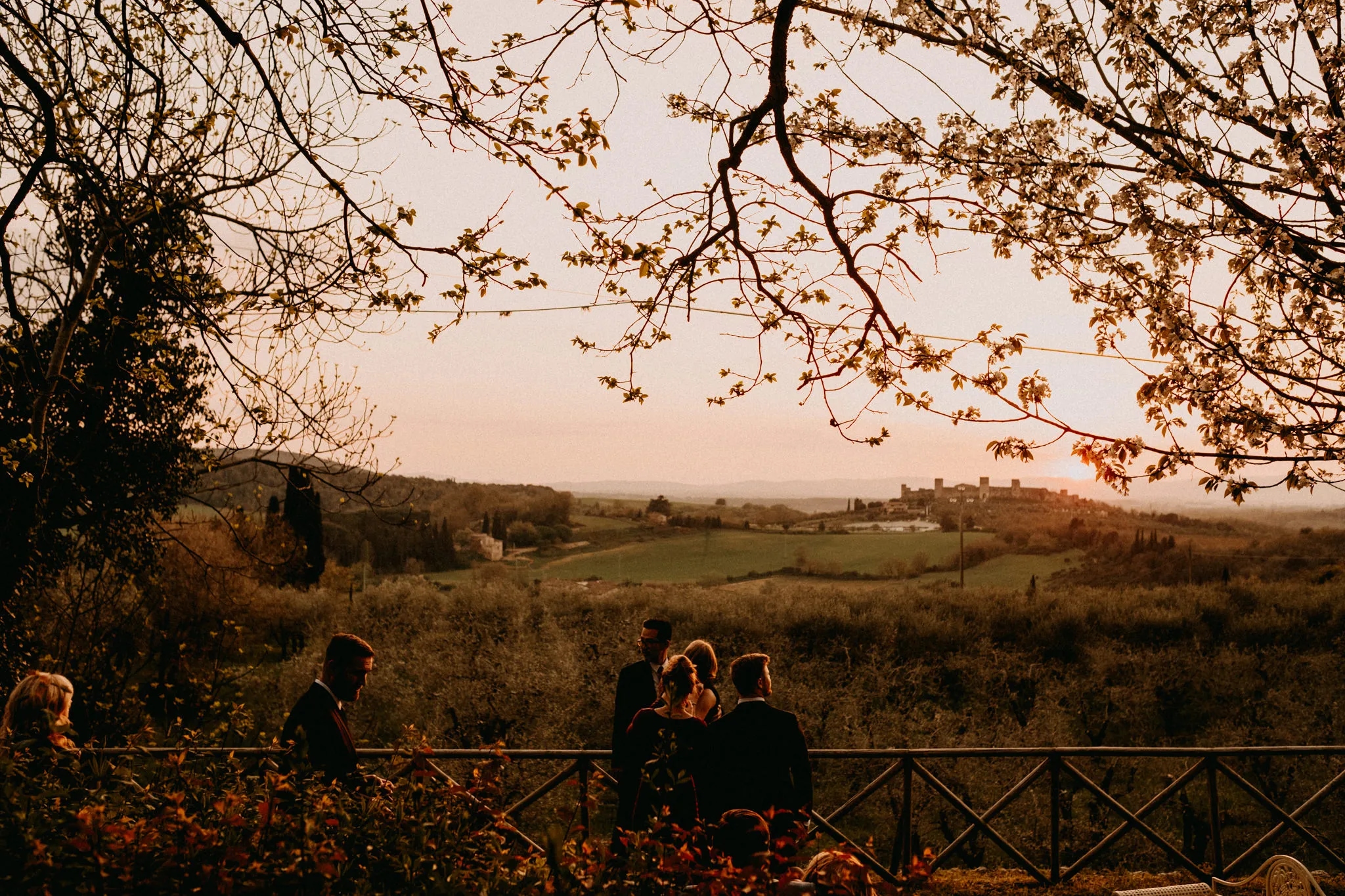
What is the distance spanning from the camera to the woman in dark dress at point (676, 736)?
3.71 metres

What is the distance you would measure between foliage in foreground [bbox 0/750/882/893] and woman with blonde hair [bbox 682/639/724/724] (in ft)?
4.94

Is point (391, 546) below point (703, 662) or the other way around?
below

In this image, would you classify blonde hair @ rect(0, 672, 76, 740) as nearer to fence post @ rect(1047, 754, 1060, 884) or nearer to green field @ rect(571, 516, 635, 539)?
fence post @ rect(1047, 754, 1060, 884)

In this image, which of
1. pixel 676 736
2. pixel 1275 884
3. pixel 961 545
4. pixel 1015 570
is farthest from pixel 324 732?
pixel 1015 570

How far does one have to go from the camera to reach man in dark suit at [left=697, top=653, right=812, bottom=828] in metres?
3.89

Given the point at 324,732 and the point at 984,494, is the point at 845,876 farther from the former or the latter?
the point at 984,494

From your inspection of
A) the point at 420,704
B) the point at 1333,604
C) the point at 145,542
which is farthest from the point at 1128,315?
the point at 1333,604

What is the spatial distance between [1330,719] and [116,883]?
20.2m

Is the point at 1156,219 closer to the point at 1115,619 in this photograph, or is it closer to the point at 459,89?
the point at 459,89

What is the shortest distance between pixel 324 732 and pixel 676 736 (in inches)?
53.5

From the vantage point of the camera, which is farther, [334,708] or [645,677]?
[645,677]

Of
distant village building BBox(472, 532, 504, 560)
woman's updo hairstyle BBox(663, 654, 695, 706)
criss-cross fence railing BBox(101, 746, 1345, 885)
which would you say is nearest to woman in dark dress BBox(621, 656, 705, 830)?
woman's updo hairstyle BBox(663, 654, 695, 706)

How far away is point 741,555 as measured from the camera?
28766mm

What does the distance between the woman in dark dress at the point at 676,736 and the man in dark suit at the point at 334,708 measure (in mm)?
1135
